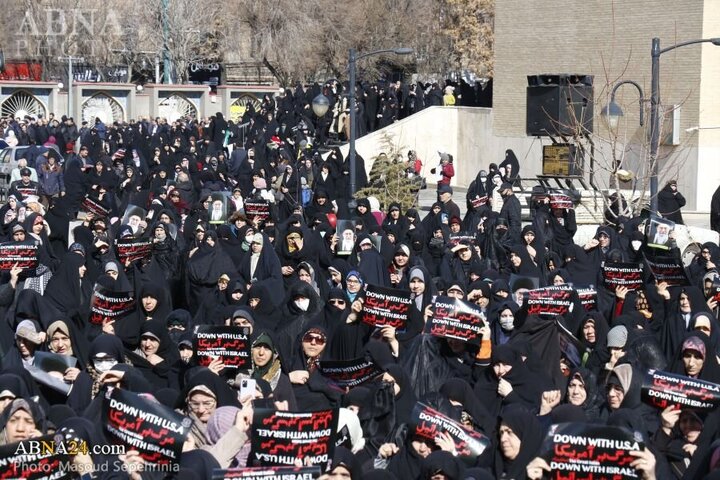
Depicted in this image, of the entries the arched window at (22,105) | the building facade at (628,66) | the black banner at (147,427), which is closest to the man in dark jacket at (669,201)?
the building facade at (628,66)

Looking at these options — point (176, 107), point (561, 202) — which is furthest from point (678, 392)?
point (176, 107)

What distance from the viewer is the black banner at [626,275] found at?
1145cm

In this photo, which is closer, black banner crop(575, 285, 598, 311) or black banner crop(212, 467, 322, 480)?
black banner crop(212, 467, 322, 480)

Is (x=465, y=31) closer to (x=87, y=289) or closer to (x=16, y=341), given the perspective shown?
(x=87, y=289)

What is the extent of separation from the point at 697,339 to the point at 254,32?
46.7 m

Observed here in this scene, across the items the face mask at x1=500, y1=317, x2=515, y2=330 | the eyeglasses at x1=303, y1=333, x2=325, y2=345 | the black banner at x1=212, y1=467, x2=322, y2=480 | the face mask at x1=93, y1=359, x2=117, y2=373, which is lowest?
the face mask at x1=500, y1=317, x2=515, y2=330

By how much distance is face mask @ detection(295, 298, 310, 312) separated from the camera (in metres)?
10.6

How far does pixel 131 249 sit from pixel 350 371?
4956mm

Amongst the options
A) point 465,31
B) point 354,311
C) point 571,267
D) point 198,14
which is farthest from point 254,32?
point 354,311

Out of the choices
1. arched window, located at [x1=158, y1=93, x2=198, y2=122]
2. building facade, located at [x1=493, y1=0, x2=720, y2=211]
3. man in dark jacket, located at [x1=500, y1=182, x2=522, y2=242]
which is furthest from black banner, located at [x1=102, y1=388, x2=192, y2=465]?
arched window, located at [x1=158, y1=93, x2=198, y2=122]

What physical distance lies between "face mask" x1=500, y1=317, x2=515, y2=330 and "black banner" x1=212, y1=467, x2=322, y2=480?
4.59 meters

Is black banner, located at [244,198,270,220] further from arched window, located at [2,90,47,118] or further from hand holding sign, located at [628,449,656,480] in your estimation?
arched window, located at [2,90,47,118]

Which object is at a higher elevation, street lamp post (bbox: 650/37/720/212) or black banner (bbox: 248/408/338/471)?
street lamp post (bbox: 650/37/720/212)

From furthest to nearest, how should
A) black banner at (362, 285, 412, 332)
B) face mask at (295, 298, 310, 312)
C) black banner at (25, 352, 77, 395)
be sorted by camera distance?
face mask at (295, 298, 310, 312) → black banner at (362, 285, 412, 332) → black banner at (25, 352, 77, 395)
